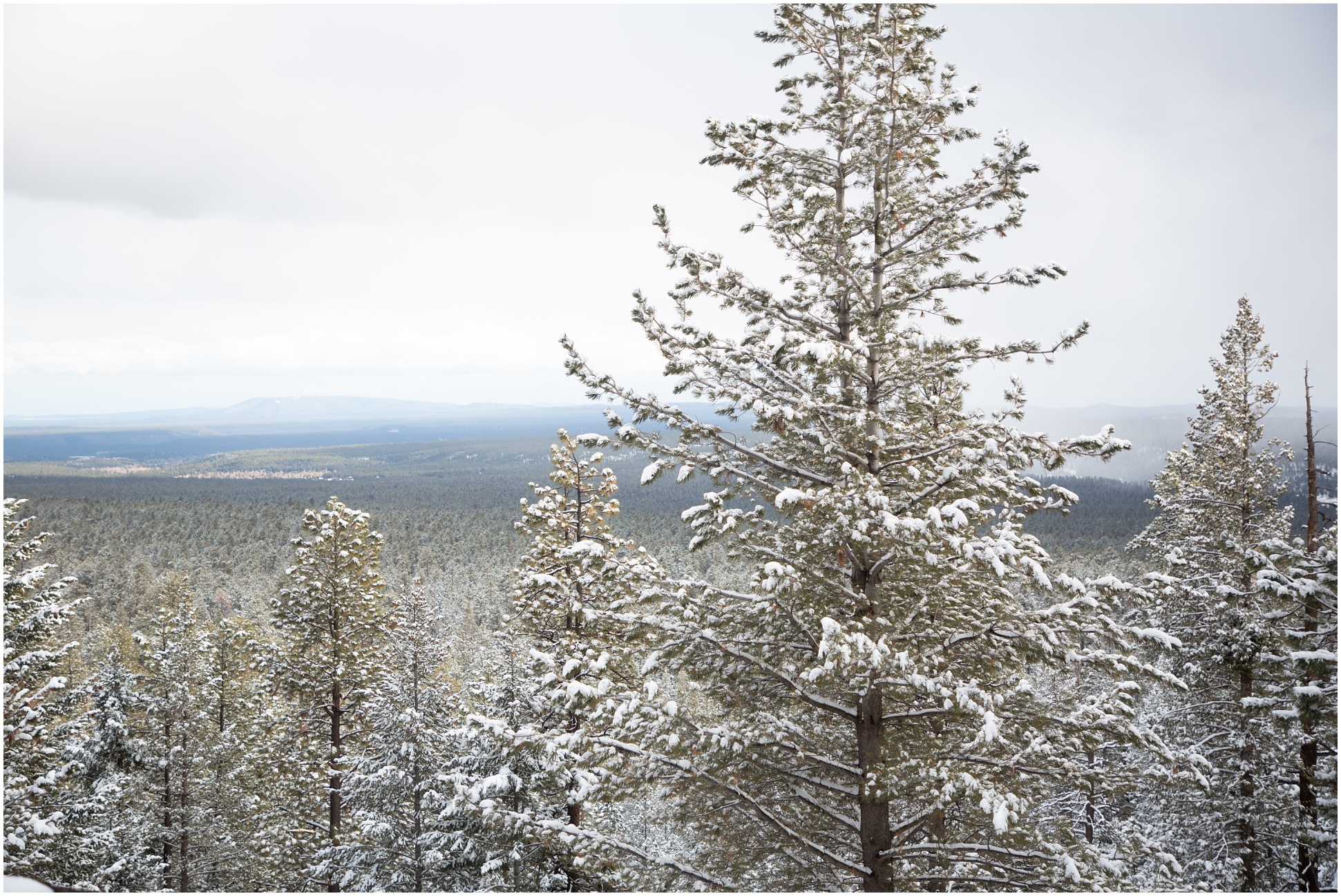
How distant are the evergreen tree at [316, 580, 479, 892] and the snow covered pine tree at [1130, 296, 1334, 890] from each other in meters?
13.8

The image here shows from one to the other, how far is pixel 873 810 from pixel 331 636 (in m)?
13.6

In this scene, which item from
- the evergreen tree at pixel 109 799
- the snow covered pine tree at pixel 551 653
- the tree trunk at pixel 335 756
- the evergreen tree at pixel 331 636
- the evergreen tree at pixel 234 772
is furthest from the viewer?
the evergreen tree at pixel 234 772

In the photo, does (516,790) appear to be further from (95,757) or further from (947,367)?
(95,757)

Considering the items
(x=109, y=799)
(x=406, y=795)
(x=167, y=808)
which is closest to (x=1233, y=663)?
(x=406, y=795)

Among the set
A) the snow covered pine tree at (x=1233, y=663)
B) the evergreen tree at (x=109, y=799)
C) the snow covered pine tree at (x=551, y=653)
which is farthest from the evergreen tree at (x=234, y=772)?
the snow covered pine tree at (x=1233, y=663)

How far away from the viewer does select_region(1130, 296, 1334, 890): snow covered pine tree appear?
1260 centimetres

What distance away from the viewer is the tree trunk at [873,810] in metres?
6.94

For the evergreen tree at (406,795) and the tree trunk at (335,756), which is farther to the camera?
the tree trunk at (335,756)

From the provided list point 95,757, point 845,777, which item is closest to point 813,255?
point 845,777

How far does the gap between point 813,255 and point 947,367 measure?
180cm

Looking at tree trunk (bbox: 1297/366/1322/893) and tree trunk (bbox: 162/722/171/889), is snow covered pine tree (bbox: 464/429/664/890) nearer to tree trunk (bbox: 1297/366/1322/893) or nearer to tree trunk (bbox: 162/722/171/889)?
tree trunk (bbox: 1297/366/1322/893)

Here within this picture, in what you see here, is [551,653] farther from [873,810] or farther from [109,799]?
[109,799]

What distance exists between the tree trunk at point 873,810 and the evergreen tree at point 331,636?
1200 centimetres

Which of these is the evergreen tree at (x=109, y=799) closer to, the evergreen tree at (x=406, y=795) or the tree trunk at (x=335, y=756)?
the tree trunk at (x=335, y=756)
